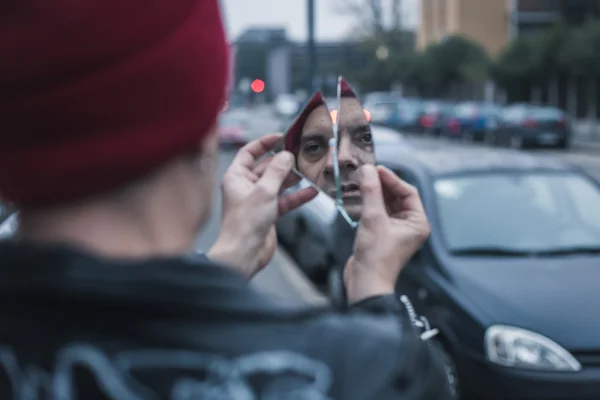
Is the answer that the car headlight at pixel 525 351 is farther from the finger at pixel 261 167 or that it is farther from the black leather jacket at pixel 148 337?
the black leather jacket at pixel 148 337

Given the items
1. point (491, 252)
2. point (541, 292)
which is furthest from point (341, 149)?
point (491, 252)

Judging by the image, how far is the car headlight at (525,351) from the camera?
14.3 ft

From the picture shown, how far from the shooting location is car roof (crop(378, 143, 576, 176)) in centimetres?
609

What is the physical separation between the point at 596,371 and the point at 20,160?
12.9 feet

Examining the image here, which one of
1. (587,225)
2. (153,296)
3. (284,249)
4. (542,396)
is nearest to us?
(153,296)

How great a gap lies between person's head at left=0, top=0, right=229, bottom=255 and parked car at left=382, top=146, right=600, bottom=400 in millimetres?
3215

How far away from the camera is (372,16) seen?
62.5 meters

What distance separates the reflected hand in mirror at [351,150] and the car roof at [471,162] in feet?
14.6

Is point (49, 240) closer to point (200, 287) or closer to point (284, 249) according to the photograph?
point (200, 287)

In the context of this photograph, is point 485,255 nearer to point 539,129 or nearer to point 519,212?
point 519,212

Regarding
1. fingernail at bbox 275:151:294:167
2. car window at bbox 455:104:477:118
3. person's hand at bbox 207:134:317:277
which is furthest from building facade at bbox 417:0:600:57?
fingernail at bbox 275:151:294:167

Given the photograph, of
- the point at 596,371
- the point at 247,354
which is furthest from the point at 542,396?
the point at 247,354

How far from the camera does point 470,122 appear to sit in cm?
3653

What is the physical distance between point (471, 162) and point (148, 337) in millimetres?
5556
